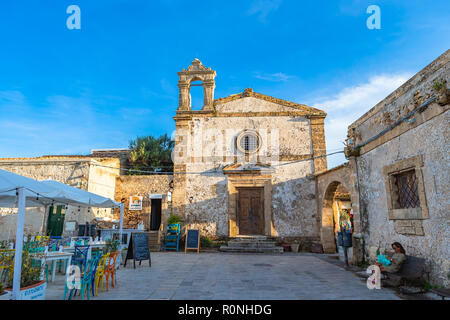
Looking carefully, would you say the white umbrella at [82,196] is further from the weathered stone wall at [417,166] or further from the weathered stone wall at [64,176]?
the weathered stone wall at [417,166]

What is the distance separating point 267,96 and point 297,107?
1550mm

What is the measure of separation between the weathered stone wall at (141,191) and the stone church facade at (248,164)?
2.11 ft

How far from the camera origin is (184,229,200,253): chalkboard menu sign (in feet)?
38.1

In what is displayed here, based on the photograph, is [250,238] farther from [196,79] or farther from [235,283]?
[196,79]

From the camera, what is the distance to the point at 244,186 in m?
12.7

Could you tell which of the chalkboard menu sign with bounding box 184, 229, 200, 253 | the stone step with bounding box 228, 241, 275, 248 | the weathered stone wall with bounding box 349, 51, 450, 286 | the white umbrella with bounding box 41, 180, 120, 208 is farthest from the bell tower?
the weathered stone wall with bounding box 349, 51, 450, 286

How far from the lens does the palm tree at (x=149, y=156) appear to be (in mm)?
15859

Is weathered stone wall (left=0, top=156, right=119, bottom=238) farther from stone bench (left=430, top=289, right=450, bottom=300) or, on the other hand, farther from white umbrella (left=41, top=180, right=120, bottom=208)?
stone bench (left=430, top=289, right=450, bottom=300)

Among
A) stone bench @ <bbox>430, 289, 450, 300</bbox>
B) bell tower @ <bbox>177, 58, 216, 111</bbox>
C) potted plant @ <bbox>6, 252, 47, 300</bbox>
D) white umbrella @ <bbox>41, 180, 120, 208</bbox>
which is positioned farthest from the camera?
bell tower @ <bbox>177, 58, 216, 111</bbox>

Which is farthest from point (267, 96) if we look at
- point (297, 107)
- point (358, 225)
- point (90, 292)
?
point (90, 292)

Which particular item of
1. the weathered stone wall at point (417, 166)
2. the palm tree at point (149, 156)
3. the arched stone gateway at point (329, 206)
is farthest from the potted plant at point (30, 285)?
the palm tree at point (149, 156)

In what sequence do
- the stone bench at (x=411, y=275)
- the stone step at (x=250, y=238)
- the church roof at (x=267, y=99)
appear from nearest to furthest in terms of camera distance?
the stone bench at (x=411, y=275)
the stone step at (x=250, y=238)
the church roof at (x=267, y=99)

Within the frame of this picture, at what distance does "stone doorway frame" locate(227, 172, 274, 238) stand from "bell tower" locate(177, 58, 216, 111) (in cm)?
374

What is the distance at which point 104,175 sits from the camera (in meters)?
13.0
